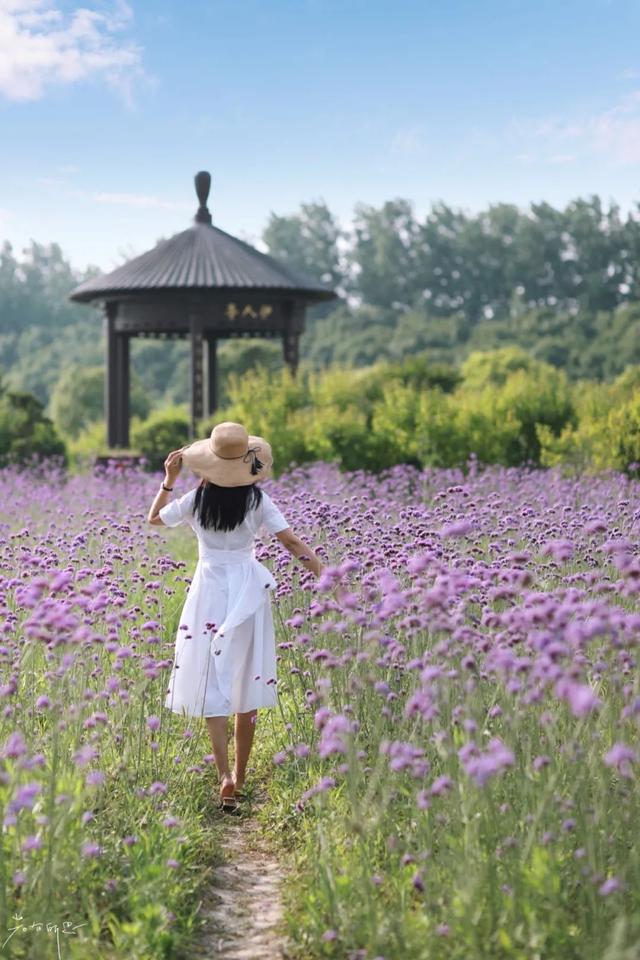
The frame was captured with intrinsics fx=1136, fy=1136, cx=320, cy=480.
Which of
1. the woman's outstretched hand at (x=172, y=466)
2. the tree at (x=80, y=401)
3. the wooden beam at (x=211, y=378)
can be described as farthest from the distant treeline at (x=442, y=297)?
the woman's outstretched hand at (x=172, y=466)

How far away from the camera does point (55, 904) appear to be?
145 inches

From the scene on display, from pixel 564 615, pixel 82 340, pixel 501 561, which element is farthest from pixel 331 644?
pixel 82 340

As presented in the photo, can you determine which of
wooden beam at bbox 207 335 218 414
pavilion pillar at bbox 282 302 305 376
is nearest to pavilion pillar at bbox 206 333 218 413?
wooden beam at bbox 207 335 218 414

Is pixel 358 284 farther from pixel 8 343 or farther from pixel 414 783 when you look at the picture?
pixel 414 783

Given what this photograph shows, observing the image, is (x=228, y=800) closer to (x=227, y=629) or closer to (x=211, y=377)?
(x=227, y=629)

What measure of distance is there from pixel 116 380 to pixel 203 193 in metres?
4.06

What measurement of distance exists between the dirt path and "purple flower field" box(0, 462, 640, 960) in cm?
10

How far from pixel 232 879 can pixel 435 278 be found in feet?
192

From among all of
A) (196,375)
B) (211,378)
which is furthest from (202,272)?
(211,378)

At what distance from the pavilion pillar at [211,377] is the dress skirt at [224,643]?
1734cm

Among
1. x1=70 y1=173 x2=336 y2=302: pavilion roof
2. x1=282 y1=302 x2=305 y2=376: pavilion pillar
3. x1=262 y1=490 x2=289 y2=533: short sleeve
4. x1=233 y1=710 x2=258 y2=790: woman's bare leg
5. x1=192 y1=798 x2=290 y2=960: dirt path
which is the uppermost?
x1=70 y1=173 x2=336 y2=302: pavilion roof

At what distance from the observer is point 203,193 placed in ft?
71.9

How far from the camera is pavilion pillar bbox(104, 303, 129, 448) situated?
2077 centimetres

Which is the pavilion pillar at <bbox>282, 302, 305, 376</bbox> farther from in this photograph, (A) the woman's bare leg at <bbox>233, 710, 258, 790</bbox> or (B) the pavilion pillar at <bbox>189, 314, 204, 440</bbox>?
(A) the woman's bare leg at <bbox>233, 710, 258, 790</bbox>
